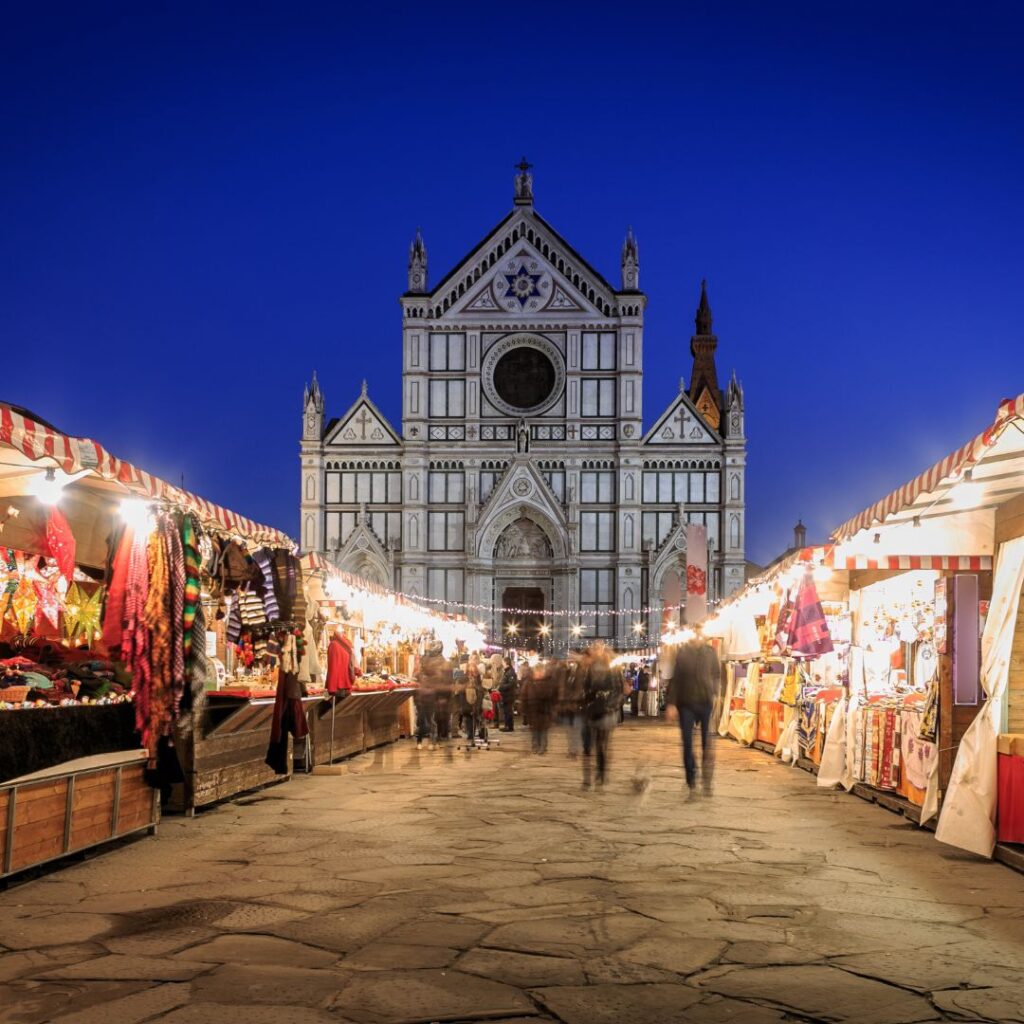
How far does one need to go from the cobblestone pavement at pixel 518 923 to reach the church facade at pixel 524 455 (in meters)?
39.8

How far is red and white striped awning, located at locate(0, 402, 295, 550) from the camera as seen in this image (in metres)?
6.31

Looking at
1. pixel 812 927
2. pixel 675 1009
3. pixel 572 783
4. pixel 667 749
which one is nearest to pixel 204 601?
pixel 572 783

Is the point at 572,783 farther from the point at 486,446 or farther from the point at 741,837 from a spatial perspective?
the point at 486,446

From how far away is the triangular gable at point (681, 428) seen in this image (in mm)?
50406

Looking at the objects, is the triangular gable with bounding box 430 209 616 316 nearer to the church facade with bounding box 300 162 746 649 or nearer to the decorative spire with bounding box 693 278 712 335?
the church facade with bounding box 300 162 746 649

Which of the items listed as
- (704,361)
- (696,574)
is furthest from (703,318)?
(696,574)

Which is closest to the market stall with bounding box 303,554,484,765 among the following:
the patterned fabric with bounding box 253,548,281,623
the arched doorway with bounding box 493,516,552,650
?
the patterned fabric with bounding box 253,548,281,623

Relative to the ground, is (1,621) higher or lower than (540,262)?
lower

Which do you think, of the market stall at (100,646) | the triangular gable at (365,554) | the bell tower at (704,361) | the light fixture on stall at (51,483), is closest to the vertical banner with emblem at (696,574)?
the market stall at (100,646)

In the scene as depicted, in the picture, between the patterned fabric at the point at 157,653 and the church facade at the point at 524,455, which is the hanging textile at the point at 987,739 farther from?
the church facade at the point at 524,455

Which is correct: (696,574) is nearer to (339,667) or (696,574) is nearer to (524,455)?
(339,667)

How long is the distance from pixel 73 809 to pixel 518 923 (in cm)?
313

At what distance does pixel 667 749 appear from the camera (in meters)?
19.0

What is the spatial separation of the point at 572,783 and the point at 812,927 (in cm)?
716
